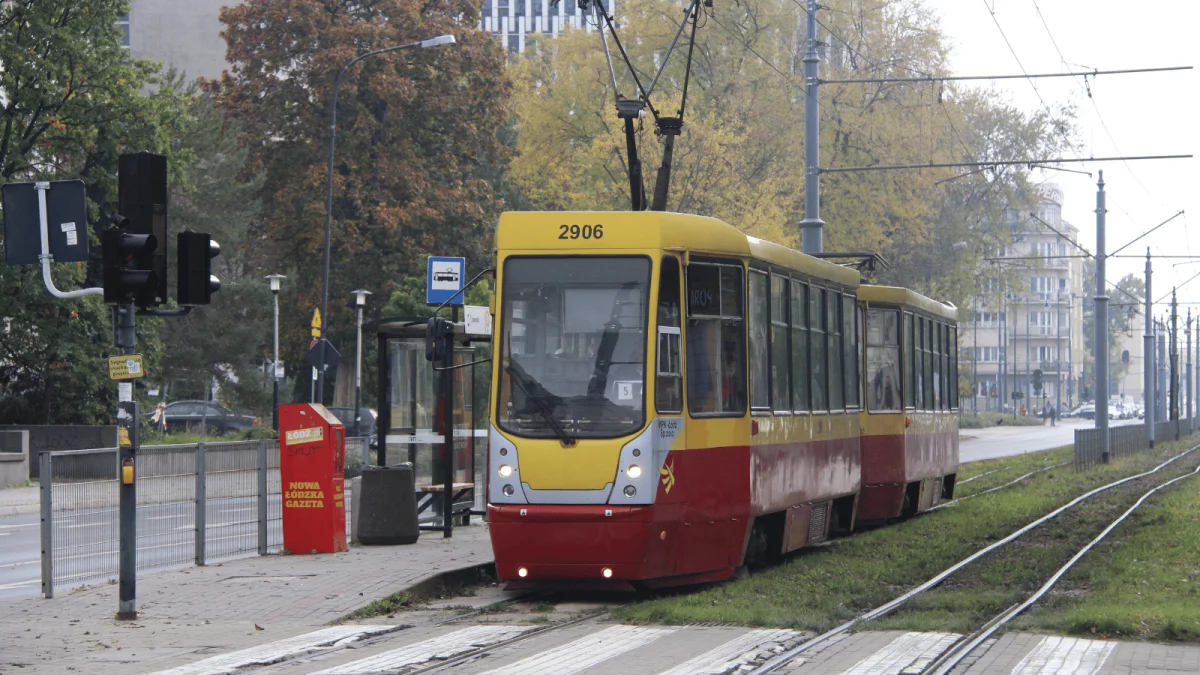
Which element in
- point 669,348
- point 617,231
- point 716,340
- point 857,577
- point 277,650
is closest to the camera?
point 277,650

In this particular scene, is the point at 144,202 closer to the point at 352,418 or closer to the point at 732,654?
the point at 732,654

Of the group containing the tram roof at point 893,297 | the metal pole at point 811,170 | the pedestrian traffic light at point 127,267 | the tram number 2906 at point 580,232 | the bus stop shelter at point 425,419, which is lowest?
the bus stop shelter at point 425,419

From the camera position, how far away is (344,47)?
4603cm

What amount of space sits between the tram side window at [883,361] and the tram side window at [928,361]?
1.78m

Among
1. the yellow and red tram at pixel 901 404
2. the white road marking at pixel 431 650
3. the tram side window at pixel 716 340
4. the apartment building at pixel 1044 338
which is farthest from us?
the apartment building at pixel 1044 338

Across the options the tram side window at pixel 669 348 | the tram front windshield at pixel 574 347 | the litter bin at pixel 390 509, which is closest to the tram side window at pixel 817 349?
the tram side window at pixel 669 348

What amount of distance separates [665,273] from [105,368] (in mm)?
27694

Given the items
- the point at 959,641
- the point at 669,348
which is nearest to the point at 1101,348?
the point at 669,348

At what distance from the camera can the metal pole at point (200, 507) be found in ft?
51.7

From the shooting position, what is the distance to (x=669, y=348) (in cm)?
1320

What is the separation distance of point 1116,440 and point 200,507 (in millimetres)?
35655

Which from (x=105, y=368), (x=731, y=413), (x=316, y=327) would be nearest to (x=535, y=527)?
(x=731, y=413)

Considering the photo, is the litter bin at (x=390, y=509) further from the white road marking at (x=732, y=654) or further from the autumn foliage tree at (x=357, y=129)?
the autumn foliage tree at (x=357, y=129)

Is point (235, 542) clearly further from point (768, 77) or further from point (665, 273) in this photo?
point (768, 77)
